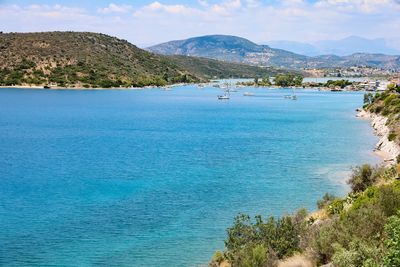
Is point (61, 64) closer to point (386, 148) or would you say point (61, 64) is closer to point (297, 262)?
point (386, 148)

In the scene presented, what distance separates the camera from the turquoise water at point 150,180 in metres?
26.0

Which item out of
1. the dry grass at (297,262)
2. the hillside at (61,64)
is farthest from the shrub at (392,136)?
the hillside at (61,64)

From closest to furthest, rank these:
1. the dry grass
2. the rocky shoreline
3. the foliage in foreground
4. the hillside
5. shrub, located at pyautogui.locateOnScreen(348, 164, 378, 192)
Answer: the foliage in foreground → the dry grass → shrub, located at pyautogui.locateOnScreen(348, 164, 378, 192) → the rocky shoreline → the hillside

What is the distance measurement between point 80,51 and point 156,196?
159 m

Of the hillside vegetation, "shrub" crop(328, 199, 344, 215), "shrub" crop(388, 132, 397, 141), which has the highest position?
the hillside vegetation

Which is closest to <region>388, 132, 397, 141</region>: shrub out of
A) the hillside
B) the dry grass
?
the dry grass

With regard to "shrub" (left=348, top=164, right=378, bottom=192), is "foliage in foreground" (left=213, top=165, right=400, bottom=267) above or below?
above

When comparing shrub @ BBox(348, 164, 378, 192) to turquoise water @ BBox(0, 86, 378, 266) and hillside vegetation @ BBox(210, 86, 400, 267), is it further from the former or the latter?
hillside vegetation @ BBox(210, 86, 400, 267)

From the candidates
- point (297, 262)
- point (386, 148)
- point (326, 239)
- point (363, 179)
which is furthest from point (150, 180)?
point (386, 148)

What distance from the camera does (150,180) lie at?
1629 inches

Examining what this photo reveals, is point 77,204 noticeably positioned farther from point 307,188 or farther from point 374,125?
point 374,125

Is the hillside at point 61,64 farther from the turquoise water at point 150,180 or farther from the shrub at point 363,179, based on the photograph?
the shrub at point 363,179

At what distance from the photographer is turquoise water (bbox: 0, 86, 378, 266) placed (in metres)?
26.0

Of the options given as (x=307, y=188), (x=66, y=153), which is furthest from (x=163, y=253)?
(x=66, y=153)
